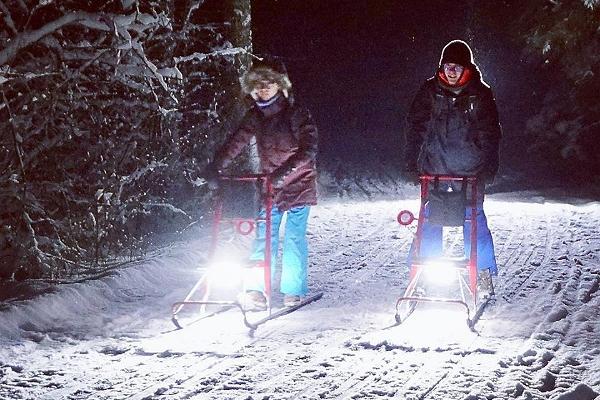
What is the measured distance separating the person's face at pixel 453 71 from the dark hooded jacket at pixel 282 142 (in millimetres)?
1190

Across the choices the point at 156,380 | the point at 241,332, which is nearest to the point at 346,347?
the point at 241,332

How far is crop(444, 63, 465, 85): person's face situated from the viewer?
20.0 ft

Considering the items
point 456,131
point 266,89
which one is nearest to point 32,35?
point 266,89

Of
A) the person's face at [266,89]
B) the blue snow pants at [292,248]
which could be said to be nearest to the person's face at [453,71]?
the person's face at [266,89]

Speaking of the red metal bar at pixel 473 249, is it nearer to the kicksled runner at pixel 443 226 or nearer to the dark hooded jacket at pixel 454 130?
the kicksled runner at pixel 443 226

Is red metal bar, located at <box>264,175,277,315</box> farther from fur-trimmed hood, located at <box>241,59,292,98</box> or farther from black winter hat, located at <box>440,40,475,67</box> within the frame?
black winter hat, located at <box>440,40,475,67</box>

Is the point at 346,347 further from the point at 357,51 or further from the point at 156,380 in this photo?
the point at 357,51

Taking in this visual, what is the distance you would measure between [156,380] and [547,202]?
40.2 feet

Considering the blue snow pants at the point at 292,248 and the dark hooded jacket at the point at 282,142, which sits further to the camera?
the blue snow pants at the point at 292,248

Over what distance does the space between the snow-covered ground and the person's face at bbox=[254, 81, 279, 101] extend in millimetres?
1553

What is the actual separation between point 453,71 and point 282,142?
154 centimetres

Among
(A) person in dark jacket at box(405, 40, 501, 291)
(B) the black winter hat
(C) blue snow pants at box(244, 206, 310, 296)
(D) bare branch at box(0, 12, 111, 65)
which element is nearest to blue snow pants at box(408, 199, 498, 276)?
(A) person in dark jacket at box(405, 40, 501, 291)

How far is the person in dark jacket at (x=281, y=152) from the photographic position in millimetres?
6172

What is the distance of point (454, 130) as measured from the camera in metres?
6.38
